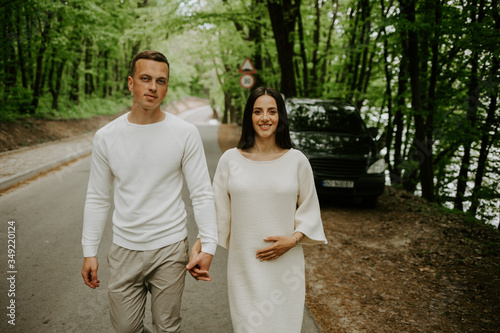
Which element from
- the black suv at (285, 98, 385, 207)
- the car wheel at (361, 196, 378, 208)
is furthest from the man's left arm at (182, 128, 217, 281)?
the car wheel at (361, 196, 378, 208)

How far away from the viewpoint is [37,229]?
526 cm

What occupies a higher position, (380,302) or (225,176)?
(225,176)

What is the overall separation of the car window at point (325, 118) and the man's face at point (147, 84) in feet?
18.7

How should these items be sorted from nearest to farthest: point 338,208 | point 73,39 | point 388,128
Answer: point 338,208 → point 388,128 → point 73,39

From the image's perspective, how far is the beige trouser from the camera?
1938 millimetres

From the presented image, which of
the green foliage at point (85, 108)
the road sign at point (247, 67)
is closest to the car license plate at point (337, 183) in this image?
the road sign at point (247, 67)

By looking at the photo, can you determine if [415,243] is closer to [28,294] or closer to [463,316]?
[463,316]

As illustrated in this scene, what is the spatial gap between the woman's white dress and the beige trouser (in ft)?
1.20

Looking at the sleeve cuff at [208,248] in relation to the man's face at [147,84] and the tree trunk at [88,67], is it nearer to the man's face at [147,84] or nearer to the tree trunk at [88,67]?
the man's face at [147,84]

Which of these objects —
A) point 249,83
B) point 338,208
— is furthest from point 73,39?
point 338,208

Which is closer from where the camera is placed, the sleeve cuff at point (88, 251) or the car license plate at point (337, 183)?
the sleeve cuff at point (88, 251)

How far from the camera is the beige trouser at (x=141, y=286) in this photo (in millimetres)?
1938

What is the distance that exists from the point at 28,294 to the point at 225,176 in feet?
9.25

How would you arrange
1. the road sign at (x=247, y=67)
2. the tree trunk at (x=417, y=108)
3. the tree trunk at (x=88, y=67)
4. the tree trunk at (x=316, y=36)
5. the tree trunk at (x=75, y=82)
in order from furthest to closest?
the tree trunk at (x=88, y=67), the tree trunk at (x=75, y=82), the road sign at (x=247, y=67), the tree trunk at (x=316, y=36), the tree trunk at (x=417, y=108)
